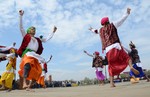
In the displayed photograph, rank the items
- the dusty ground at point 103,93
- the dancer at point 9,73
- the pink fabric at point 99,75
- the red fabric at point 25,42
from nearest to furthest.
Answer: the dusty ground at point 103,93
the red fabric at point 25,42
the dancer at point 9,73
the pink fabric at point 99,75

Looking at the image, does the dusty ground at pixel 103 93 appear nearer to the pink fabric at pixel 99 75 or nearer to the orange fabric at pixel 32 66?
the orange fabric at pixel 32 66

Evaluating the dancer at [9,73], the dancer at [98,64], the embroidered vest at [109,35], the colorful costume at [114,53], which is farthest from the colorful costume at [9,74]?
the colorful costume at [114,53]

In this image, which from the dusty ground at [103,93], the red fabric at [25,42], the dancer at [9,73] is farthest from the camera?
the dancer at [9,73]

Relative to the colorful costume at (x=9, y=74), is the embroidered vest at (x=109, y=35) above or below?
above

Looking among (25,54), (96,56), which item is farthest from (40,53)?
(96,56)

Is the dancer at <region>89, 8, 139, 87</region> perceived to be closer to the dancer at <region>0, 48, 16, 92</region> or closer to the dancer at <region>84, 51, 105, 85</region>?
the dancer at <region>0, 48, 16, 92</region>

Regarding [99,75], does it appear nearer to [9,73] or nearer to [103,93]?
[9,73]

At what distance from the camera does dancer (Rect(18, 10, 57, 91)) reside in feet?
25.5

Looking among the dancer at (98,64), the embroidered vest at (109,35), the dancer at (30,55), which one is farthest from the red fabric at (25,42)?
the dancer at (98,64)

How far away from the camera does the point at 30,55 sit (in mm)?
7832

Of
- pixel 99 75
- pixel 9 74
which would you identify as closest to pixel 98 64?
pixel 99 75

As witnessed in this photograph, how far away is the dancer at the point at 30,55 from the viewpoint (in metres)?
7.77

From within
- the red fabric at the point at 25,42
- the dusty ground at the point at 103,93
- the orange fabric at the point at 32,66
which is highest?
the red fabric at the point at 25,42

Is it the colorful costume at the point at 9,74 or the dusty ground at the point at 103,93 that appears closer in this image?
the dusty ground at the point at 103,93
